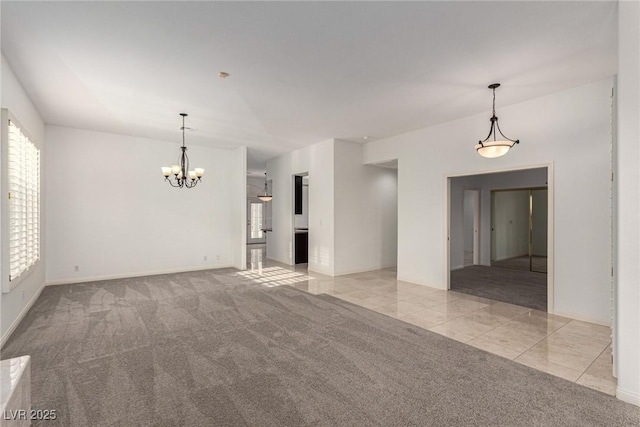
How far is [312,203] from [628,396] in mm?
6106

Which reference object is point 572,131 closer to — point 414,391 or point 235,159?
point 414,391

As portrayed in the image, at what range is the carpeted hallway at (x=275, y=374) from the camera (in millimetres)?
2178

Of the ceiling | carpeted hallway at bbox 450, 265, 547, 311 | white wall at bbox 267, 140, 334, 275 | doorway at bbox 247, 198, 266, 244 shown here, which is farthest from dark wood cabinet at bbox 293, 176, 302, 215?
doorway at bbox 247, 198, 266, 244

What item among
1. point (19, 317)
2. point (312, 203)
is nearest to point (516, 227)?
point (312, 203)

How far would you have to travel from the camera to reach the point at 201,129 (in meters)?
6.11

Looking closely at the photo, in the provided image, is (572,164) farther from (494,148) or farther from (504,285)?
(504,285)

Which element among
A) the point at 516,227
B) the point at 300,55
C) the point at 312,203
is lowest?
the point at 516,227

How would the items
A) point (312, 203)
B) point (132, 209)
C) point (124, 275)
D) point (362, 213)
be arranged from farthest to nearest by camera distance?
point (312, 203) < point (362, 213) < point (132, 209) < point (124, 275)

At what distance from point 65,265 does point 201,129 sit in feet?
12.9

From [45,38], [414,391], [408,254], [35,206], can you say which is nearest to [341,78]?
[45,38]

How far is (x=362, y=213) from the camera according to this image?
737cm

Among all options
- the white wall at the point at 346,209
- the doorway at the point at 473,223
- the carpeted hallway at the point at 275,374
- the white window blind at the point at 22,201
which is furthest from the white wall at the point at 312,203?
the white window blind at the point at 22,201

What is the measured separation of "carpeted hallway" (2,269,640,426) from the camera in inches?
85.7

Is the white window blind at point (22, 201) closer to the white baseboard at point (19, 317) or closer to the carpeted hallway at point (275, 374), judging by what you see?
the white baseboard at point (19, 317)
